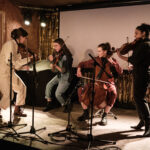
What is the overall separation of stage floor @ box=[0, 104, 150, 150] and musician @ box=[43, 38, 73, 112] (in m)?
0.44

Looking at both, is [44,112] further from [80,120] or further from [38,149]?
[38,149]

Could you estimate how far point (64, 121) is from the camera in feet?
15.0

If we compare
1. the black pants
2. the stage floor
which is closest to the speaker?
the stage floor

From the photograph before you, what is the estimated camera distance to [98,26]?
6.27 meters

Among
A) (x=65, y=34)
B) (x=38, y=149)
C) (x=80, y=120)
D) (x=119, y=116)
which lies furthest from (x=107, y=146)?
(x=65, y=34)

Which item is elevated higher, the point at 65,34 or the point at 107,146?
the point at 65,34

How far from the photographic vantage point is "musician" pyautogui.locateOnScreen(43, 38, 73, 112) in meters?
5.31

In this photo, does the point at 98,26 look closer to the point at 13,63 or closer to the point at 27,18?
the point at 27,18

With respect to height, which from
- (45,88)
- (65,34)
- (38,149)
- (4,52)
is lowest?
(38,149)

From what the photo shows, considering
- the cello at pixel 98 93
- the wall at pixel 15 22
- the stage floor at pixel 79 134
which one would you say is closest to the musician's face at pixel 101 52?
the cello at pixel 98 93

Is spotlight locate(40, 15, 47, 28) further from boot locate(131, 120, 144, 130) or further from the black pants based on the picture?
boot locate(131, 120, 144, 130)

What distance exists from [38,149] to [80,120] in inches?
63.2

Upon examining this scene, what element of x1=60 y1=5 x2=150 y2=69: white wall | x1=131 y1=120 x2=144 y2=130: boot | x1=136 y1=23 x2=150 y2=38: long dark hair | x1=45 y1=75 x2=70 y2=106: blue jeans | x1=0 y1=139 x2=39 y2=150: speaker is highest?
x1=60 y1=5 x2=150 y2=69: white wall

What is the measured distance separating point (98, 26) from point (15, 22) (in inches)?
89.5
